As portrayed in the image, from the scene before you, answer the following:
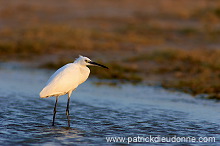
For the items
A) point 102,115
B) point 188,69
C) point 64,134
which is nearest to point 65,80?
point 64,134

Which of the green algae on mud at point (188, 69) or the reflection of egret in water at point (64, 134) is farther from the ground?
the green algae on mud at point (188, 69)

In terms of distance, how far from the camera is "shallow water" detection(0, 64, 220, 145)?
7.22 metres

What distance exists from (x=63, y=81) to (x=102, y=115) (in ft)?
4.87

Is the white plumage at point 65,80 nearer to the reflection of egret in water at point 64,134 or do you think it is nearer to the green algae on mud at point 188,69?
the reflection of egret in water at point 64,134

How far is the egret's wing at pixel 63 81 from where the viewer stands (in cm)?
757

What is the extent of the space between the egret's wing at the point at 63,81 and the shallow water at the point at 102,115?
25.9 inches

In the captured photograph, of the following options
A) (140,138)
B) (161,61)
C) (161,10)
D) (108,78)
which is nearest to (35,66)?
(108,78)

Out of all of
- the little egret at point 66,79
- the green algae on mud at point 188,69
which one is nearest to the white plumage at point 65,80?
the little egret at point 66,79

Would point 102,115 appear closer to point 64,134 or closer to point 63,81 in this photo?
point 63,81

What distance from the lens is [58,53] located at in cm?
1658

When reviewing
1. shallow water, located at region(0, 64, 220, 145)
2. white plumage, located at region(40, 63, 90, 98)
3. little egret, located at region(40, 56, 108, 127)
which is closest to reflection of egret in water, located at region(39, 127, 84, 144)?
shallow water, located at region(0, 64, 220, 145)

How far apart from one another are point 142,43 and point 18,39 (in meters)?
5.26

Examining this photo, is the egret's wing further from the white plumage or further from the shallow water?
the shallow water

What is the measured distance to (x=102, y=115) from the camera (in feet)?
28.8
